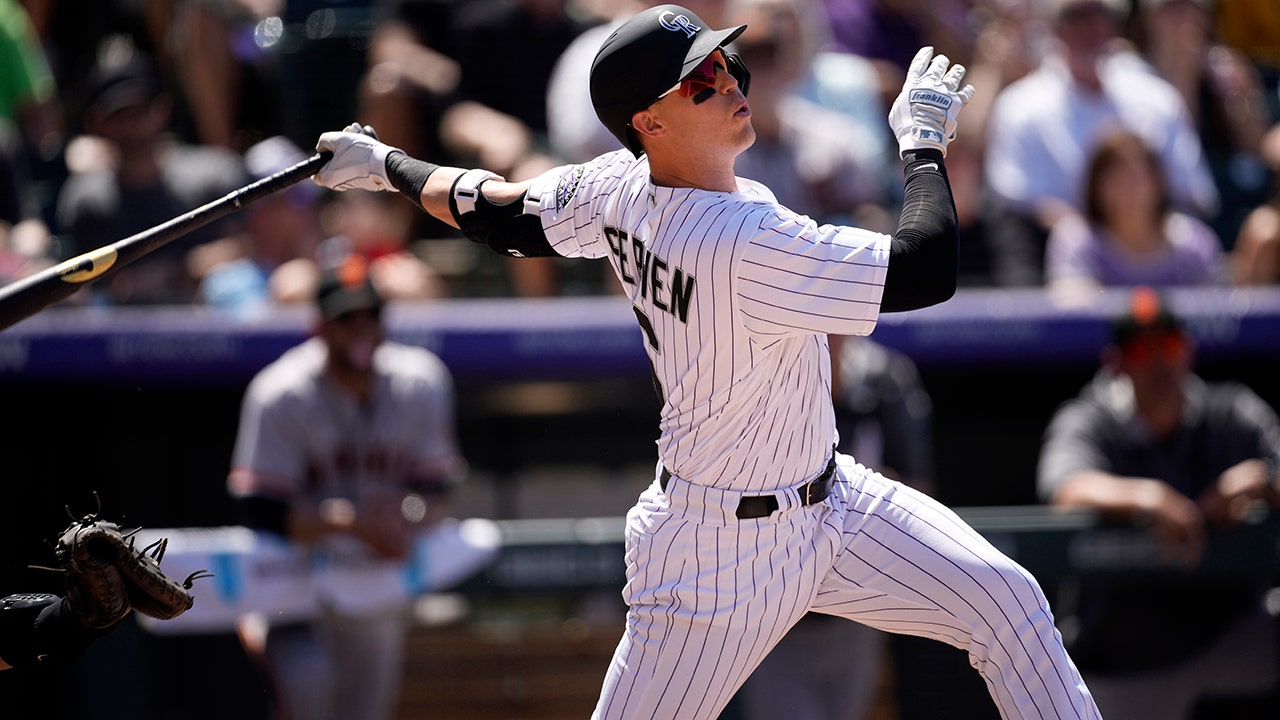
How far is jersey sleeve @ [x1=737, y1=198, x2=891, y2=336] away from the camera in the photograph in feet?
8.55

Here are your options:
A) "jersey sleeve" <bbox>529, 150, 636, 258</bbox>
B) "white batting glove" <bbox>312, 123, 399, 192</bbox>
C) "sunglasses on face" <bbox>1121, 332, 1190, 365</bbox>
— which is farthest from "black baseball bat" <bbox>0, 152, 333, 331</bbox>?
"sunglasses on face" <bbox>1121, 332, 1190, 365</bbox>

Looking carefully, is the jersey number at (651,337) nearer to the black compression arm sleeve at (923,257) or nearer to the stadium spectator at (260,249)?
the black compression arm sleeve at (923,257)

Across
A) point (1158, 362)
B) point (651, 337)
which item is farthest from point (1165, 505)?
point (651, 337)

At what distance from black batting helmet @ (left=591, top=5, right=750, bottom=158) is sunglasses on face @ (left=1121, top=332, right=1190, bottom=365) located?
271cm

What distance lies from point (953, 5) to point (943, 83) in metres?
5.28

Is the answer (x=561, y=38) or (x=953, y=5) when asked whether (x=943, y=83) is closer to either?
(x=561, y=38)

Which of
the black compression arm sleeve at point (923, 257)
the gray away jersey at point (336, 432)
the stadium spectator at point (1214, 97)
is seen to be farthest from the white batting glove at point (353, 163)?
the stadium spectator at point (1214, 97)

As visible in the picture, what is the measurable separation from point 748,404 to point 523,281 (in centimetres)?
315

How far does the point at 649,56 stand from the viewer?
8.85 ft

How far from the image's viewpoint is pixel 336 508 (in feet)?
15.7

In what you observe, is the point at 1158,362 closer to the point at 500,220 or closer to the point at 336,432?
the point at 336,432

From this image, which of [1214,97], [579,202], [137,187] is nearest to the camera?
[579,202]

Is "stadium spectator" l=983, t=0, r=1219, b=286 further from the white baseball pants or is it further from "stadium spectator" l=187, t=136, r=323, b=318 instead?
the white baseball pants

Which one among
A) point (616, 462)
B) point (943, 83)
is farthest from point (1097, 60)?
point (943, 83)
